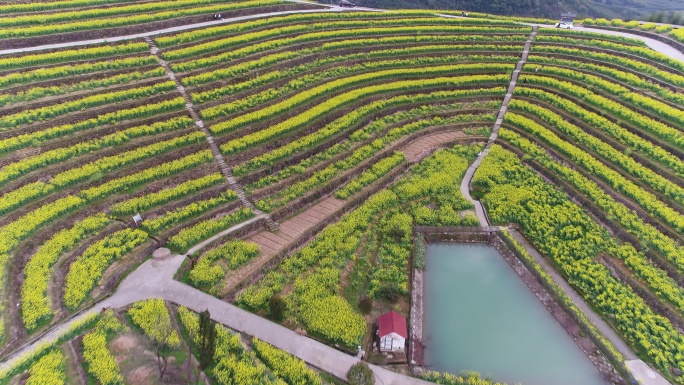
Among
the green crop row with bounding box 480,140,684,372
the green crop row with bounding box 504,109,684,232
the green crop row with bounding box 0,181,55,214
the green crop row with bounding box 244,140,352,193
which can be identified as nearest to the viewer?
the green crop row with bounding box 480,140,684,372

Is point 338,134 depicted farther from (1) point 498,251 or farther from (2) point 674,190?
(2) point 674,190

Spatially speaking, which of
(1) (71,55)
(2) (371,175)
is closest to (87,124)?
(1) (71,55)

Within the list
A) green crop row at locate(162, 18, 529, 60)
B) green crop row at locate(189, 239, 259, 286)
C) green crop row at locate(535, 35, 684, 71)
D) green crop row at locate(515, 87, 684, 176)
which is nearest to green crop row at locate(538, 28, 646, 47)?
green crop row at locate(535, 35, 684, 71)

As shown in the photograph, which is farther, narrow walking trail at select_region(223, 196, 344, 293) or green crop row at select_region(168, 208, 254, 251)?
green crop row at select_region(168, 208, 254, 251)

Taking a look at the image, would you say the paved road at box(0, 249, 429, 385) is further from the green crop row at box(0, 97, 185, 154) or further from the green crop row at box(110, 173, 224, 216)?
the green crop row at box(0, 97, 185, 154)

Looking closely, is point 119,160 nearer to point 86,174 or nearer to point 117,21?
point 86,174

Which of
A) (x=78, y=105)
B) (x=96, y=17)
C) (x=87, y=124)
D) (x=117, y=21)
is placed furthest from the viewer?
(x=96, y=17)
